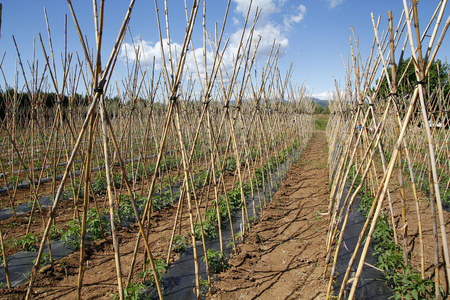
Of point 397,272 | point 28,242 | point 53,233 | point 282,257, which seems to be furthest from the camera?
point 53,233

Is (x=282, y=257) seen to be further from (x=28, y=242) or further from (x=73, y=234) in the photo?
(x=28, y=242)

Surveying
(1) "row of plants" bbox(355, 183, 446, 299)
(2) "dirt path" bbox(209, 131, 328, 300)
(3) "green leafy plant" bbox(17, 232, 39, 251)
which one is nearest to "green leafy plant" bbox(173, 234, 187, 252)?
(2) "dirt path" bbox(209, 131, 328, 300)

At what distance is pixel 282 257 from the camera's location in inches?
144

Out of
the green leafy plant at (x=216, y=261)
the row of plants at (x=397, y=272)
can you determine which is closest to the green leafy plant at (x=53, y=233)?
the green leafy plant at (x=216, y=261)

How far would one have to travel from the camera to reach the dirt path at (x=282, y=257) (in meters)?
2.96

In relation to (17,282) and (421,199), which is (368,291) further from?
(17,282)

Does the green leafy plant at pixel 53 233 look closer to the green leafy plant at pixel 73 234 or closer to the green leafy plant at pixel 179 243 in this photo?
the green leafy plant at pixel 73 234

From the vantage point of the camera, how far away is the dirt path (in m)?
2.96

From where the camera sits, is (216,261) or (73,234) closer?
(216,261)

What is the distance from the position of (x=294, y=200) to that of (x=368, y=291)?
310 centimetres

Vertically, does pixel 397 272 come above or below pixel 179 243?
above

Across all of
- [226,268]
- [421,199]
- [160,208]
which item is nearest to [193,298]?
[226,268]

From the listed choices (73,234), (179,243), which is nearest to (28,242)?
(73,234)

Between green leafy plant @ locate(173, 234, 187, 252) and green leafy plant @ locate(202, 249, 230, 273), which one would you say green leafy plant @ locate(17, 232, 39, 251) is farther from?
green leafy plant @ locate(202, 249, 230, 273)
